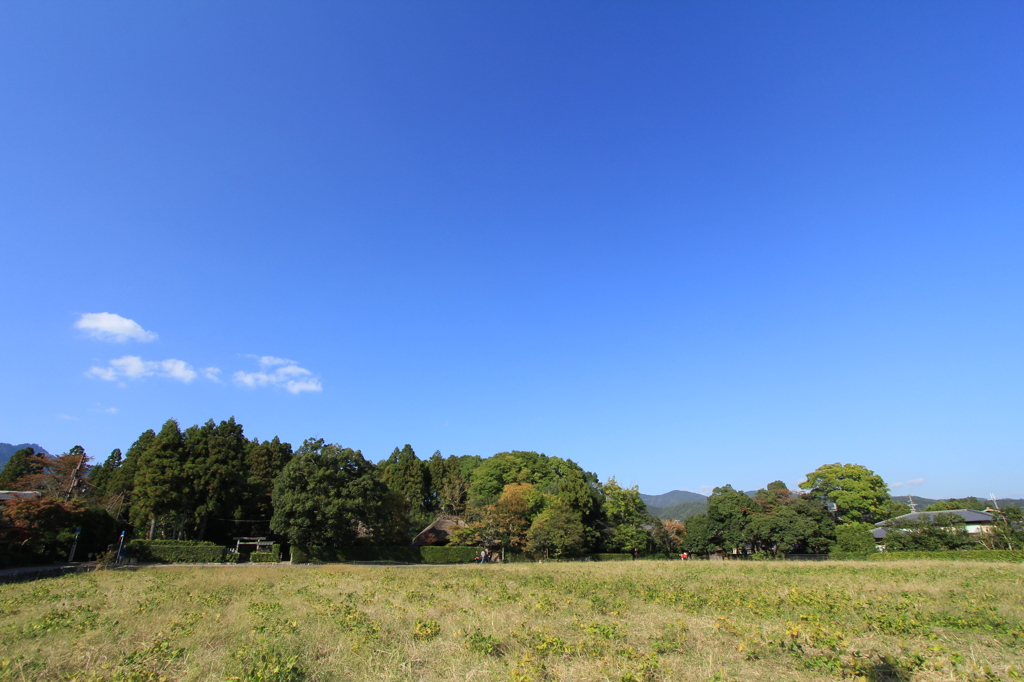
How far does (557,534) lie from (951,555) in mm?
28431

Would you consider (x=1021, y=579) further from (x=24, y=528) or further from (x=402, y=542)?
(x=24, y=528)

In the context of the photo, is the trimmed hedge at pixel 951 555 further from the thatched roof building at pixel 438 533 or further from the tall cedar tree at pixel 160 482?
the tall cedar tree at pixel 160 482

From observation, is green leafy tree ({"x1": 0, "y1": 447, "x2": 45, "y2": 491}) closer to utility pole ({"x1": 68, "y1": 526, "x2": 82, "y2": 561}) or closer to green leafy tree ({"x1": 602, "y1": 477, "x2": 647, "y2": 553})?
utility pole ({"x1": 68, "y1": 526, "x2": 82, "y2": 561})

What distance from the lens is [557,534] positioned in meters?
39.2

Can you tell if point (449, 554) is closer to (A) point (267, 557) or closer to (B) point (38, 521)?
(A) point (267, 557)

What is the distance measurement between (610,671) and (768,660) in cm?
275

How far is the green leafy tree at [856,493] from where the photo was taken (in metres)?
49.9

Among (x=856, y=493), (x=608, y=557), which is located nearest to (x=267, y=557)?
(x=608, y=557)

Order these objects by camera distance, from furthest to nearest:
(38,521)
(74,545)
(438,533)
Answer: (438,533), (74,545), (38,521)

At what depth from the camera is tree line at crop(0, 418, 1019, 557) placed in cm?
→ 3588

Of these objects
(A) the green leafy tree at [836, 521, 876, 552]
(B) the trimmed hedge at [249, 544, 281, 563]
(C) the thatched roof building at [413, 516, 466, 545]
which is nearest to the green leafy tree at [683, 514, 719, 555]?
(A) the green leafy tree at [836, 521, 876, 552]

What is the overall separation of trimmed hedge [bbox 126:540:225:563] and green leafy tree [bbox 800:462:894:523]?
5770cm

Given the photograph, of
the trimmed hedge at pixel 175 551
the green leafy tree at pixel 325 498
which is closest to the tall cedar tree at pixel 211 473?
the trimmed hedge at pixel 175 551

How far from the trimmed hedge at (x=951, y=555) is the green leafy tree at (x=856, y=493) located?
11.3 m
